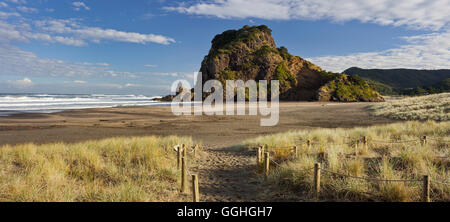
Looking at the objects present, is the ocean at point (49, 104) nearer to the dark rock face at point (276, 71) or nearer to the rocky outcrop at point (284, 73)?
the dark rock face at point (276, 71)

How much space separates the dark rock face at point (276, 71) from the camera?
54594 mm

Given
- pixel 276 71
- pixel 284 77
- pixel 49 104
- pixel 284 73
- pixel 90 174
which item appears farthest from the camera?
pixel 284 73

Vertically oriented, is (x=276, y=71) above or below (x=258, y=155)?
above

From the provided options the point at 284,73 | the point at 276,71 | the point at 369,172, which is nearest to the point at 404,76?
the point at 284,73

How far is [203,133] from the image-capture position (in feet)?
55.8

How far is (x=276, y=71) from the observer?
193 ft

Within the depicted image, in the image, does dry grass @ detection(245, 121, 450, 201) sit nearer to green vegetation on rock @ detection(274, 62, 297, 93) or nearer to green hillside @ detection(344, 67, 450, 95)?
green vegetation on rock @ detection(274, 62, 297, 93)

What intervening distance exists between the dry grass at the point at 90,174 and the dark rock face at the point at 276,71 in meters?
46.7

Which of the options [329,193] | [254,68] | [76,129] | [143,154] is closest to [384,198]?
[329,193]

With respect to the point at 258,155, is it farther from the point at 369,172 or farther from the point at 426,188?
the point at 426,188

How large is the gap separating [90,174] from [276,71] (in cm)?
5541

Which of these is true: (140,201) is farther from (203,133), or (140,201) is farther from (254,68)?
(254,68)
